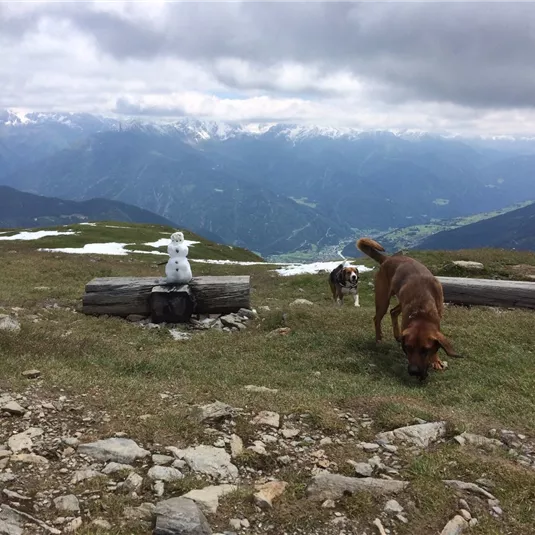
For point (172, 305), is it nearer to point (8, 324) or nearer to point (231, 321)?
point (231, 321)

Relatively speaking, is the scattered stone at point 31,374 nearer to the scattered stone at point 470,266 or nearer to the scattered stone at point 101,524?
the scattered stone at point 101,524

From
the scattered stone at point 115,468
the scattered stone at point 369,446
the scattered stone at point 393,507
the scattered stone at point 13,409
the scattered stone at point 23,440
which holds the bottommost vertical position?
the scattered stone at point 369,446

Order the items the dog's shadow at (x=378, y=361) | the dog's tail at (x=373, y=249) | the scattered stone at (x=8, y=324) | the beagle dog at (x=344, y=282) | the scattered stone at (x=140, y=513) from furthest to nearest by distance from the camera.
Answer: the beagle dog at (x=344, y=282) < the dog's tail at (x=373, y=249) < the scattered stone at (x=8, y=324) < the dog's shadow at (x=378, y=361) < the scattered stone at (x=140, y=513)

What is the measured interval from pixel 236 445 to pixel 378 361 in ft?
21.5

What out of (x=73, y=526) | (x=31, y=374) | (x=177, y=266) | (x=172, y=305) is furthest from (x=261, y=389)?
(x=177, y=266)

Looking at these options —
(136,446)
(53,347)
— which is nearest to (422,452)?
(136,446)

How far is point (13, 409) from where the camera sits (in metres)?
7.09

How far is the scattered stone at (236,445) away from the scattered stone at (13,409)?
3225 millimetres

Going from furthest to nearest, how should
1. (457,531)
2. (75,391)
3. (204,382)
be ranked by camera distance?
(204,382)
(75,391)
(457,531)

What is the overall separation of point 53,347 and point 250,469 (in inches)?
277

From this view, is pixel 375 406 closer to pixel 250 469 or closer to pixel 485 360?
pixel 250 469

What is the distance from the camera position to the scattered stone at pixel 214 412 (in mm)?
7312

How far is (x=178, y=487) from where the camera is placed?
5.48 m

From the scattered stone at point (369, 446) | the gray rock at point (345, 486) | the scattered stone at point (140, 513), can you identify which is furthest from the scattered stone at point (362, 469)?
the scattered stone at point (140, 513)
